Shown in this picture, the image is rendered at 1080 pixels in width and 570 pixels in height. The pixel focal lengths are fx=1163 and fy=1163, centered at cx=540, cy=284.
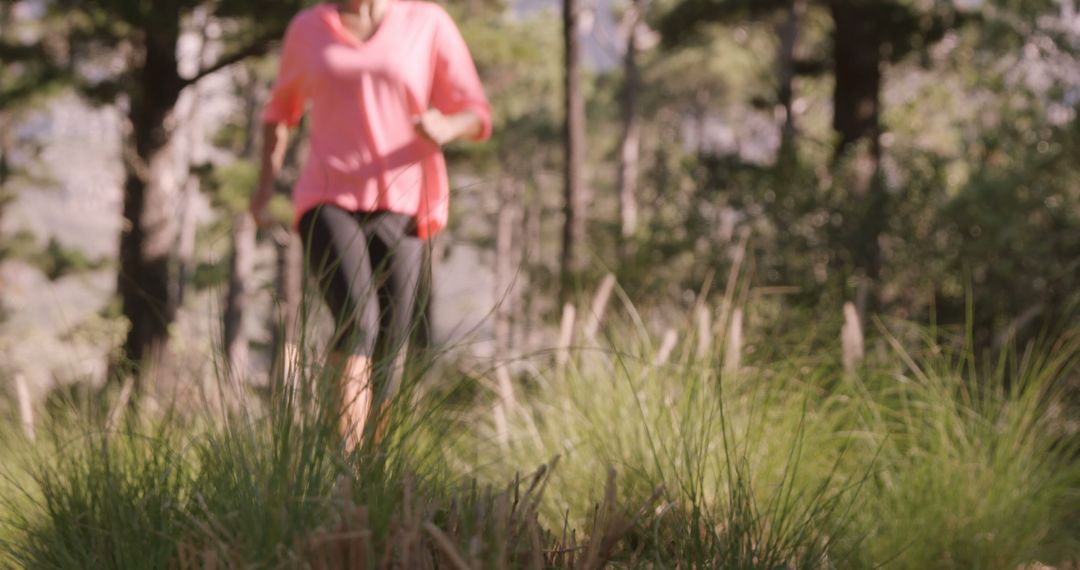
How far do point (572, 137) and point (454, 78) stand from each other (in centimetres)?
914

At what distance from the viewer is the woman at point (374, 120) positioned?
10.5ft

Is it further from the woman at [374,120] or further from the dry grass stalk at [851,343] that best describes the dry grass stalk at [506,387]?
the dry grass stalk at [851,343]

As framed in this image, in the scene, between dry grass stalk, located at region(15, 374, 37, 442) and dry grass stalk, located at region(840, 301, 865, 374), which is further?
dry grass stalk, located at region(840, 301, 865, 374)

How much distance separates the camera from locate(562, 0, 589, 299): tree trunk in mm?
11984

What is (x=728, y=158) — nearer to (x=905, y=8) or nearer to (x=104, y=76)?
(x=905, y=8)

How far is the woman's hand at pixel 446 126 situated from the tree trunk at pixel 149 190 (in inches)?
285

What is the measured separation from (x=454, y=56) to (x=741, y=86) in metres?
42.5

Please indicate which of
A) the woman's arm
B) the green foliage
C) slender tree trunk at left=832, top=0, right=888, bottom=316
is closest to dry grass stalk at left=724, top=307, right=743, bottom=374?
the woman's arm

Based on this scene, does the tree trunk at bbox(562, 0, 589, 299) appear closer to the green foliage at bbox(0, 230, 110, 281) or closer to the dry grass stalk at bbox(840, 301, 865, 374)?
the dry grass stalk at bbox(840, 301, 865, 374)

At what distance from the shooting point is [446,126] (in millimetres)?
3293

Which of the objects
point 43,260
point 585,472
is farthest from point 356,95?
point 43,260

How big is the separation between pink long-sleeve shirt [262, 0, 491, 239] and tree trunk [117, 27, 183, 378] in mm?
7098

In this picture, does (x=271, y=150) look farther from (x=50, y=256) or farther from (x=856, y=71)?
(x=50, y=256)

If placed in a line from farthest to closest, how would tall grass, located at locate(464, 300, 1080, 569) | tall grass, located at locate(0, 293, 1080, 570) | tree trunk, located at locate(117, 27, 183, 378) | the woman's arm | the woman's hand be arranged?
tree trunk, located at locate(117, 27, 183, 378)
the woman's arm
the woman's hand
tall grass, located at locate(464, 300, 1080, 569)
tall grass, located at locate(0, 293, 1080, 570)
